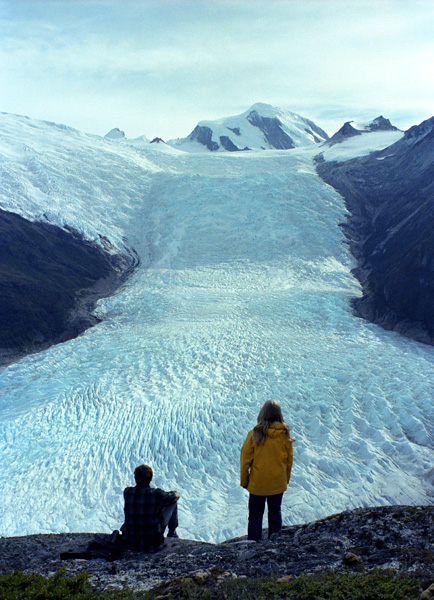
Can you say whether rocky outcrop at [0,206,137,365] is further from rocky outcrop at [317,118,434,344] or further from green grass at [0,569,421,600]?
green grass at [0,569,421,600]

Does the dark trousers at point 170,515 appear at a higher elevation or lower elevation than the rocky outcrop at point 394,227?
lower

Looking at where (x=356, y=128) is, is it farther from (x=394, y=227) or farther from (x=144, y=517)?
(x=144, y=517)

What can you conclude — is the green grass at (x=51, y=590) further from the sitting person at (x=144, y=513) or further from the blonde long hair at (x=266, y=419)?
the blonde long hair at (x=266, y=419)

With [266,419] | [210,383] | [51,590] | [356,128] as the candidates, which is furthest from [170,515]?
[356,128]

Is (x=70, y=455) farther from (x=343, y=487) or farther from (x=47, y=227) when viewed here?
(x=47, y=227)

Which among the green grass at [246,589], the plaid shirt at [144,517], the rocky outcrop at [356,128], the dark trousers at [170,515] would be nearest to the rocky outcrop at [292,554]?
the plaid shirt at [144,517]

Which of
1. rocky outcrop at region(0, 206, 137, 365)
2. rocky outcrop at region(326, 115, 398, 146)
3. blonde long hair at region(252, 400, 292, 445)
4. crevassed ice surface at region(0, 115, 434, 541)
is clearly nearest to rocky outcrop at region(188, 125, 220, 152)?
rocky outcrop at region(326, 115, 398, 146)

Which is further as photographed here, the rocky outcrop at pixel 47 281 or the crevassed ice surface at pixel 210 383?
the rocky outcrop at pixel 47 281
